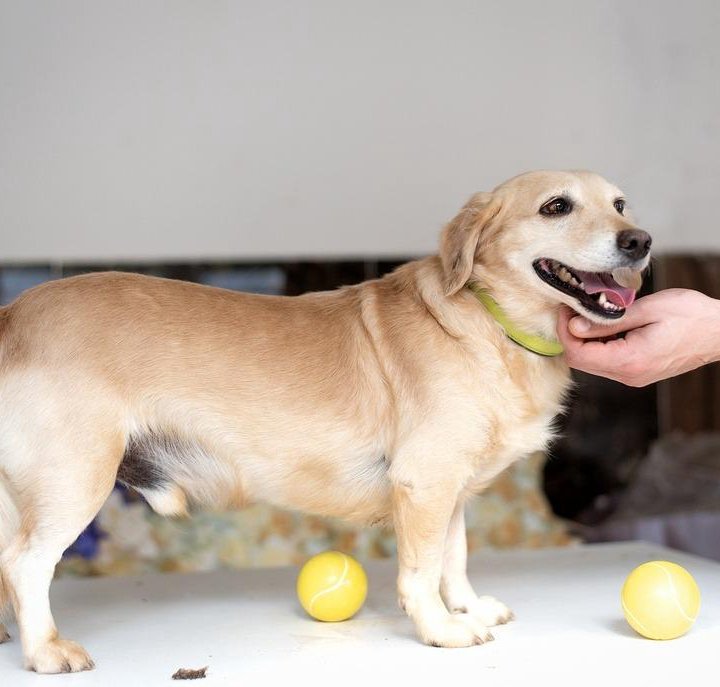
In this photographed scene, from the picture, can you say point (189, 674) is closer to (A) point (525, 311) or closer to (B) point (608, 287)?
(A) point (525, 311)

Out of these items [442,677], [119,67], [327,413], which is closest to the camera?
[442,677]

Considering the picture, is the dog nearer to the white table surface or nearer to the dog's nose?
the dog's nose

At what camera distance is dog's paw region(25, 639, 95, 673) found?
227cm

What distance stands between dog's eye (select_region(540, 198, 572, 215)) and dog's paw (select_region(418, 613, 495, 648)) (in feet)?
3.38

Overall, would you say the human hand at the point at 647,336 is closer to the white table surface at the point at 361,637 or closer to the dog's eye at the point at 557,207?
the dog's eye at the point at 557,207

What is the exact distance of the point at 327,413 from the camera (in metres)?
2.57

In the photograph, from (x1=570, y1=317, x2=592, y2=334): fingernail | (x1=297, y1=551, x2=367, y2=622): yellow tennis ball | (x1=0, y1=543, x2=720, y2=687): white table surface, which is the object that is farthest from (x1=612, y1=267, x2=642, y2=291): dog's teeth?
(x1=297, y1=551, x2=367, y2=622): yellow tennis ball

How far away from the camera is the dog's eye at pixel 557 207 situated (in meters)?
2.59

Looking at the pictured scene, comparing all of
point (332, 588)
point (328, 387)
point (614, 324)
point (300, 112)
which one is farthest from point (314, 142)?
point (332, 588)

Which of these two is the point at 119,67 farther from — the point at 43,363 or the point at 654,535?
the point at 654,535

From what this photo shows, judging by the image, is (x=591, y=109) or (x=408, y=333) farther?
(x=591, y=109)

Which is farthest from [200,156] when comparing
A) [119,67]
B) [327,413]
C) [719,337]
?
[719,337]

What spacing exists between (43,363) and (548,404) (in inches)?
49.2

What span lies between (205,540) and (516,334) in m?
2.18
